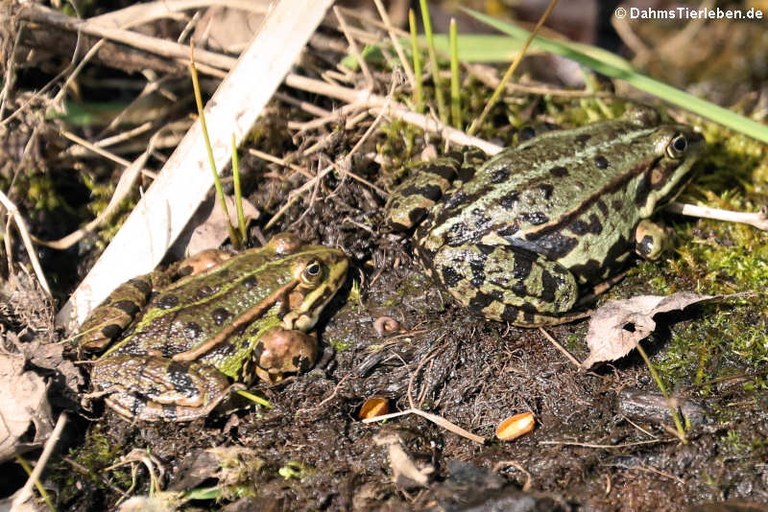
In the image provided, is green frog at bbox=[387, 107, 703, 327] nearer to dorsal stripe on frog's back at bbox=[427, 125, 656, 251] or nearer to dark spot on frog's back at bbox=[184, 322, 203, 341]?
dorsal stripe on frog's back at bbox=[427, 125, 656, 251]

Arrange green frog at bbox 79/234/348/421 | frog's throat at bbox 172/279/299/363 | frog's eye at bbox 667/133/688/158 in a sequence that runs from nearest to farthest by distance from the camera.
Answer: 1. green frog at bbox 79/234/348/421
2. frog's throat at bbox 172/279/299/363
3. frog's eye at bbox 667/133/688/158

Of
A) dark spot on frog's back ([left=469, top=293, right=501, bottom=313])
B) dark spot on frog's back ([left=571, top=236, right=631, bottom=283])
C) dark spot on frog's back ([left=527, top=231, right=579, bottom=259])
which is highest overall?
dark spot on frog's back ([left=527, top=231, right=579, bottom=259])

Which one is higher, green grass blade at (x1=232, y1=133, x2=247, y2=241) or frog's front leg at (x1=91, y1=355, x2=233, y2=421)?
green grass blade at (x1=232, y1=133, x2=247, y2=241)

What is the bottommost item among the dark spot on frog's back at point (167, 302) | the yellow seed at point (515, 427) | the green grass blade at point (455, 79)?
the yellow seed at point (515, 427)

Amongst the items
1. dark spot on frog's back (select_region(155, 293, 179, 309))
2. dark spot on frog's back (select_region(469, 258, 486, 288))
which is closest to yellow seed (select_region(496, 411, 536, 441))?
dark spot on frog's back (select_region(469, 258, 486, 288))

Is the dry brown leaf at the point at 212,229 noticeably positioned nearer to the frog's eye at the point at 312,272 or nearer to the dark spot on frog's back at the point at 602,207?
the frog's eye at the point at 312,272

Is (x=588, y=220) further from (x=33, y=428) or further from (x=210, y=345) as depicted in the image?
(x=33, y=428)

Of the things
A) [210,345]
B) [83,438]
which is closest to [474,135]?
[210,345]

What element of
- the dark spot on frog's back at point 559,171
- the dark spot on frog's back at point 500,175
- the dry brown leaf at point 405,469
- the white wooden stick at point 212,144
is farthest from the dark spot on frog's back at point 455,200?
the dry brown leaf at point 405,469
